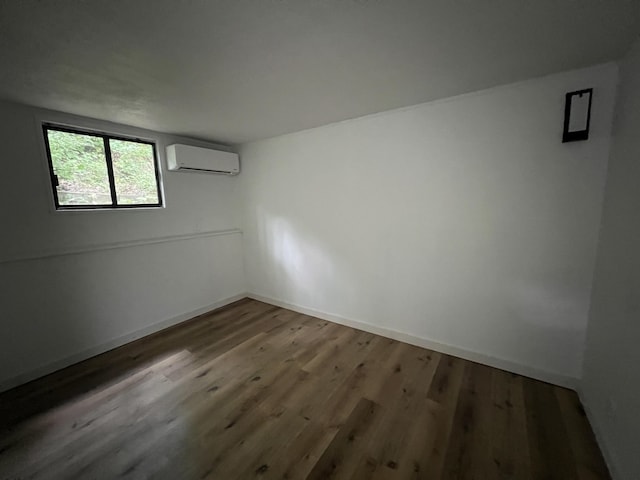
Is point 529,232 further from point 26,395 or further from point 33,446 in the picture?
point 26,395

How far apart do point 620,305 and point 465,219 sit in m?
1.04

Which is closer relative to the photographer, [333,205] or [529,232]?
[529,232]

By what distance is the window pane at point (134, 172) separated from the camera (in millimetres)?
2703

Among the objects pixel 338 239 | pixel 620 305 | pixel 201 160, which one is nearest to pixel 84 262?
pixel 201 160

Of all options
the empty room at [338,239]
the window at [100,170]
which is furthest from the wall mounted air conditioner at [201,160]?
the window at [100,170]

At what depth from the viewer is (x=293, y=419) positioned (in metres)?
1.71

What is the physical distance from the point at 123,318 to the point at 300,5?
10.5 ft

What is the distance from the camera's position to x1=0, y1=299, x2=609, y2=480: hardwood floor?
139cm

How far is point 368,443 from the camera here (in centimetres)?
152

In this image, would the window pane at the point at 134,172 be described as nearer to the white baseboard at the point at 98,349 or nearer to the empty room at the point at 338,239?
the empty room at the point at 338,239

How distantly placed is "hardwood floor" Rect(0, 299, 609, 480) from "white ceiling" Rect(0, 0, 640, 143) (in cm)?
229

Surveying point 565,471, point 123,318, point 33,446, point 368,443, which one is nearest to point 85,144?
point 123,318

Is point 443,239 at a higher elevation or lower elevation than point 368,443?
higher

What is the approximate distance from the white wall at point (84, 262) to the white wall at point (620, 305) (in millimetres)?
3841
